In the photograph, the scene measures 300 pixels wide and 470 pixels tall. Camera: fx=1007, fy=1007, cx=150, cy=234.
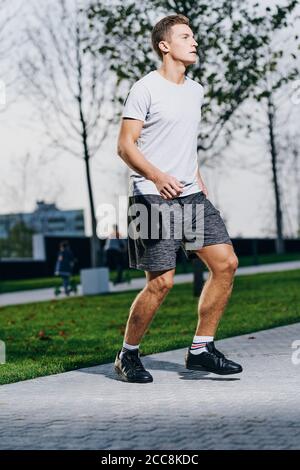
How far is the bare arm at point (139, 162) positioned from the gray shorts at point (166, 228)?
177mm

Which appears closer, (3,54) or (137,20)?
(137,20)

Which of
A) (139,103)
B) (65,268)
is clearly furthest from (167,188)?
(65,268)

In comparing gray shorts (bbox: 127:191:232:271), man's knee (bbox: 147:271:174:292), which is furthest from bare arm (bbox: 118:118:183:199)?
man's knee (bbox: 147:271:174:292)

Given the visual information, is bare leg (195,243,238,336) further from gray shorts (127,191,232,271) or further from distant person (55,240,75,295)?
distant person (55,240,75,295)

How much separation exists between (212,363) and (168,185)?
132 centimetres

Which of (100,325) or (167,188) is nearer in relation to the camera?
(167,188)

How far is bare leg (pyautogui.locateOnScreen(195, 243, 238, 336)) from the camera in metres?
6.82

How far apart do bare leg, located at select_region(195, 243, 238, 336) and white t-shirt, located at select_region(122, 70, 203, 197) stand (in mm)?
442

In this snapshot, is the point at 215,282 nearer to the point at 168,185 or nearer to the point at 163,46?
the point at 168,185

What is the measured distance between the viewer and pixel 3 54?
22719mm

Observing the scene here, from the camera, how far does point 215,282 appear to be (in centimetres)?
689

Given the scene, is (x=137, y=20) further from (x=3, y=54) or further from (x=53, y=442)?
(x=53, y=442)

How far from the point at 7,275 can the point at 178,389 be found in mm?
34710

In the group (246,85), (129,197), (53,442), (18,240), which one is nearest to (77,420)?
(53,442)
